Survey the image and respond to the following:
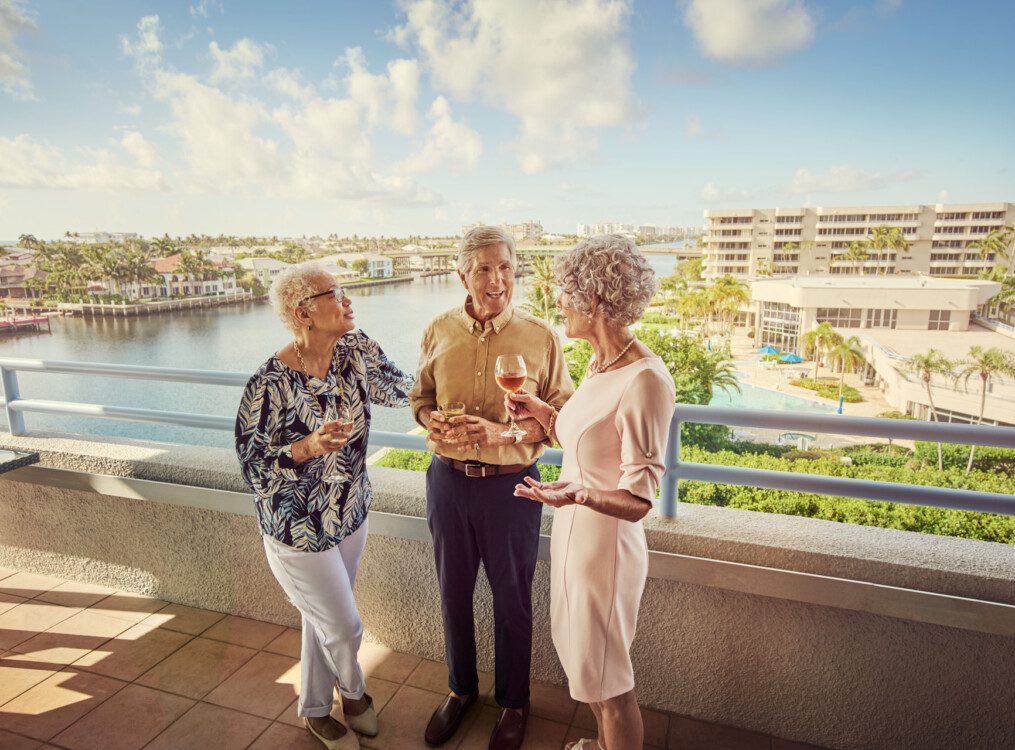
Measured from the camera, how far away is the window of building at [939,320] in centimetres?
4100

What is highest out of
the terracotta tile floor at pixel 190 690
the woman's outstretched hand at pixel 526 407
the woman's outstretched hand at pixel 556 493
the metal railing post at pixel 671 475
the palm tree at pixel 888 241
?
the palm tree at pixel 888 241

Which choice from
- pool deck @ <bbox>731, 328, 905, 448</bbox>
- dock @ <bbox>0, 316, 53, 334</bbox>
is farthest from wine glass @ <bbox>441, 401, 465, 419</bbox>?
pool deck @ <bbox>731, 328, 905, 448</bbox>

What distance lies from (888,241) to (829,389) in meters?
15.3

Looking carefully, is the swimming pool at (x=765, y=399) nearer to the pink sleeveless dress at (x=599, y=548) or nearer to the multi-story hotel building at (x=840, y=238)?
the multi-story hotel building at (x=840, y=238)

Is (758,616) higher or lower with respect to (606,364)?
lower

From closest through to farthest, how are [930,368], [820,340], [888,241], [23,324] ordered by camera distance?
1. [23,324]
2. [930,368]
3. [820,340]
4. [888,241]

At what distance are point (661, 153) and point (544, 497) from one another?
49362 millimetres

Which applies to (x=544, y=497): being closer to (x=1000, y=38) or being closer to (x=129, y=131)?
(x=129, y=131)

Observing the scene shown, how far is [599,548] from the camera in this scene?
4.16 ft

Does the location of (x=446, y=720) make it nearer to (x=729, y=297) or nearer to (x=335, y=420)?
(x=335, y=420)

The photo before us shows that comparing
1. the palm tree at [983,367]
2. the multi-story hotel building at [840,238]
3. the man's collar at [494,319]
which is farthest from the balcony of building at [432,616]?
the multi-story hotel building at [840,238]

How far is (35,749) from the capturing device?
180cm

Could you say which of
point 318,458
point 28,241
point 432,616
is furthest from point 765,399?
point 318,458

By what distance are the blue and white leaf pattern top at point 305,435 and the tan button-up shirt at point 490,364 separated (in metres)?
0.18
